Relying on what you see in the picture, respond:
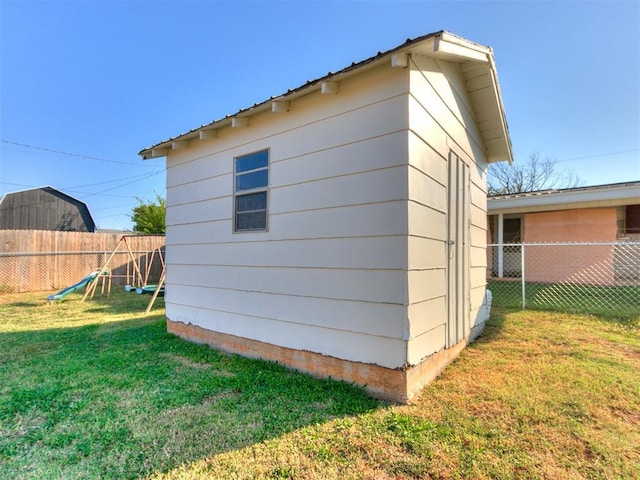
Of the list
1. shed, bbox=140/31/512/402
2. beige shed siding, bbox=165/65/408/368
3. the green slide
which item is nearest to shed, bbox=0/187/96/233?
the green slide

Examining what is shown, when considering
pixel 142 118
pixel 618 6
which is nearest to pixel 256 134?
pixel 618 6

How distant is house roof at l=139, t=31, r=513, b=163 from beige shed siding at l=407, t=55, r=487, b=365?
175 millimetres

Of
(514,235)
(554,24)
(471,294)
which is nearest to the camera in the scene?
(471,294)

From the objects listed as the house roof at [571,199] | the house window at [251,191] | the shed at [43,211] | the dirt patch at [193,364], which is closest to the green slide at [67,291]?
the dirt patch at [193,364]

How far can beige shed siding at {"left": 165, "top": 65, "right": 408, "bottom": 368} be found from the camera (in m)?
2.87

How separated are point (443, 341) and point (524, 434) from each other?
49.1 inches

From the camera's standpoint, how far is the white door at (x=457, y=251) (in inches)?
150

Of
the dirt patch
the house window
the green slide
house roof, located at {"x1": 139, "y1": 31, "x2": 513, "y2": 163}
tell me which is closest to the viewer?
house roof, located at {"x1": 139, "y1": 31, "x2": 513, "y2": 163}

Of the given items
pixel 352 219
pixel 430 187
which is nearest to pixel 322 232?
pixel 352 219

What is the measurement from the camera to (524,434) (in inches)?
93.7

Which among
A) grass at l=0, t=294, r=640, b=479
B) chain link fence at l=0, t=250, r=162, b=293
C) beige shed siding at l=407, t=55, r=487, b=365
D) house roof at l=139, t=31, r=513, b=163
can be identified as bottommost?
grass at l=0, t=294, r=640, b=479

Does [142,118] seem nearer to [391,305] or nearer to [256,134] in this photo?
[256,134]

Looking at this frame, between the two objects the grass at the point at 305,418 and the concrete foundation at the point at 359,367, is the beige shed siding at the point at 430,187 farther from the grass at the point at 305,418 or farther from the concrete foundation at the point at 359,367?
the grass at the point at 305,418

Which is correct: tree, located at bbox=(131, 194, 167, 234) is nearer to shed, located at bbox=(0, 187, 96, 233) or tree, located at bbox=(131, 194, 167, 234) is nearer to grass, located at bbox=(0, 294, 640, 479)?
shed, located at bbox=(0, 187, 96, 233)
